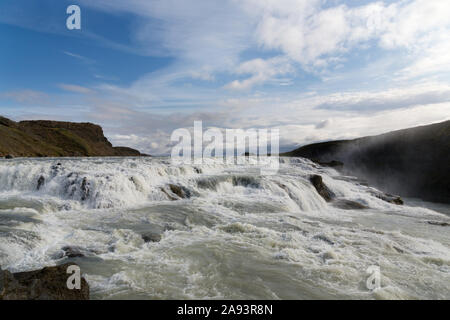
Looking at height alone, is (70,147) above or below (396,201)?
above

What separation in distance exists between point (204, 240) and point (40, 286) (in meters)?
5.01

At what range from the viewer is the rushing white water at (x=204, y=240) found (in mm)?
5680

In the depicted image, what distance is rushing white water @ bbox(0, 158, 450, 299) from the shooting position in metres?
5.68

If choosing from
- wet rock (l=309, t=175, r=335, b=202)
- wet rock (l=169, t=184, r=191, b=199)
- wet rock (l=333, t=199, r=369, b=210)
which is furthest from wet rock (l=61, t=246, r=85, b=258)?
wet rock (l=309, t=175, r=335, b=202)

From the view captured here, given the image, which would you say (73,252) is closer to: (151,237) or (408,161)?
(151,237)

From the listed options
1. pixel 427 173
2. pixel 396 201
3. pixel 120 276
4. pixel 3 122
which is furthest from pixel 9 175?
pixel 3 122

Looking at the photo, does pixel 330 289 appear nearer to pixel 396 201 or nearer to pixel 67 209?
pixel 67 209

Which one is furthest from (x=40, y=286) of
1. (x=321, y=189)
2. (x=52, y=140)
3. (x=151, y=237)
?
(x=52, y=140)

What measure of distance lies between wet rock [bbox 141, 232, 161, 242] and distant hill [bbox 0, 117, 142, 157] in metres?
71.8

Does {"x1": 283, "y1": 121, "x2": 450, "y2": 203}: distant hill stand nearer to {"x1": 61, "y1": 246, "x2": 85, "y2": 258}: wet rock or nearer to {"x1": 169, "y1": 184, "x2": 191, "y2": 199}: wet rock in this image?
{"x1": 169, "y1": 184, "x2": 191, "y2": 199}: wet rock

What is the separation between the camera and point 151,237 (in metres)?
8.45

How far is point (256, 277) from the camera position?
6.05 metres

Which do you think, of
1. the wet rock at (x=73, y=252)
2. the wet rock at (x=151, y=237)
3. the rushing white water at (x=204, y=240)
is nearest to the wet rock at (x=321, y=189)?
the rushing white water at (x=204, y=240)

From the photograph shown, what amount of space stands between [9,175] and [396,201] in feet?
90.1
